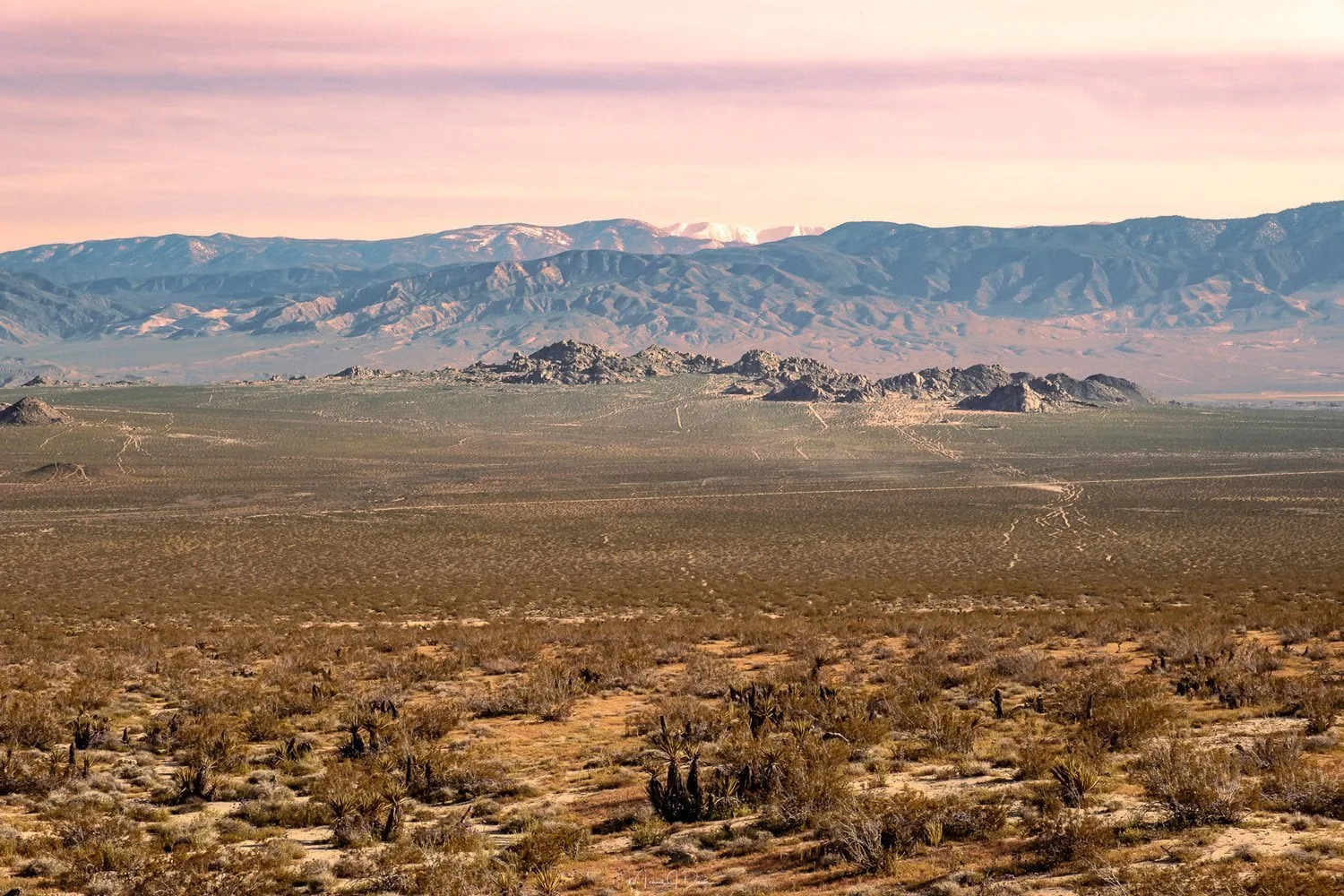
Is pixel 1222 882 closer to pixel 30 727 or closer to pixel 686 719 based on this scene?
pixel 686 719

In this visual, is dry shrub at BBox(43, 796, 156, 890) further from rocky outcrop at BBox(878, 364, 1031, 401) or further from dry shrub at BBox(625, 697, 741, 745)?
rocky outcrop at BBox(878, 364, 1031, 401)

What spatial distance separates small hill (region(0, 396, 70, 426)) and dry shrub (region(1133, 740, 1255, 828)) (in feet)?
382

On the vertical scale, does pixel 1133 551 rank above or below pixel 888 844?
below

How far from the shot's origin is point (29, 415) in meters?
112

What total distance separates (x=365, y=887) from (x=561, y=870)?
1.98m

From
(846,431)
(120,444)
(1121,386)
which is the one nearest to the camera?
(120,444)

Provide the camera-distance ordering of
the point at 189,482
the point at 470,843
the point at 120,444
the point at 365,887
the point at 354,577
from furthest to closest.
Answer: the point at 120,444, the point at 189,482, the point at 354,577, the point at 470,843, the point at 365,887

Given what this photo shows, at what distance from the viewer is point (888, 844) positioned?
1252 centimetres

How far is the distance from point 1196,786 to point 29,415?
11918 cm

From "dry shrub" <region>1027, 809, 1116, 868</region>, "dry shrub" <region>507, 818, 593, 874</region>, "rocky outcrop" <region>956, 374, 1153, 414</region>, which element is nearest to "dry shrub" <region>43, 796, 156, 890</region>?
"dry shrub" <region>507, 818, 593, 874</region>

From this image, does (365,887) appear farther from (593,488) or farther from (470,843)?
(593,488)

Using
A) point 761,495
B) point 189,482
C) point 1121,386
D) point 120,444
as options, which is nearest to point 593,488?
point 761,495

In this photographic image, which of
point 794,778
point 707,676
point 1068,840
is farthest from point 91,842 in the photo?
point 707,676

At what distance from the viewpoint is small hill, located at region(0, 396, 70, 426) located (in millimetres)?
110938
